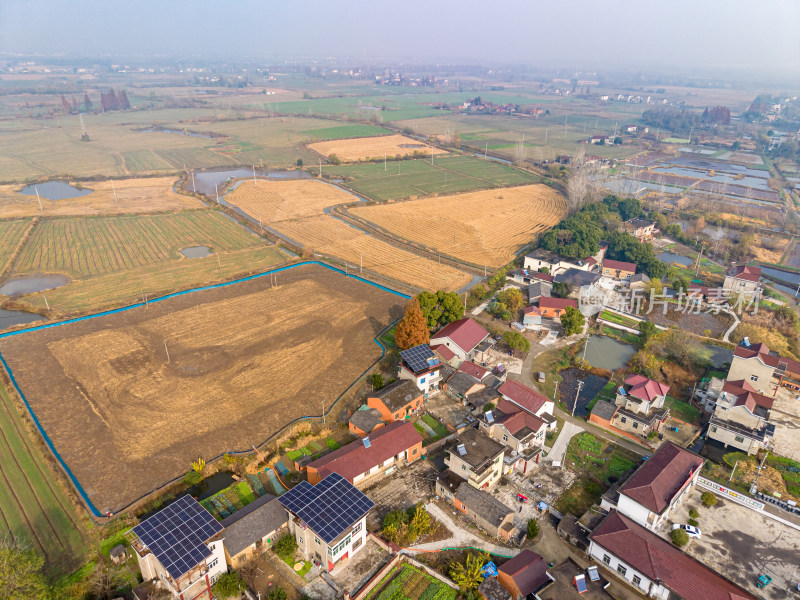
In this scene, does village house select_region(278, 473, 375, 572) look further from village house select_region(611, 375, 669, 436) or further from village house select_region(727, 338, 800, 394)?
village house select_region(727, 338, 800, 394)

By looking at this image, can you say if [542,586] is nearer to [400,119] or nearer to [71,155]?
[71,155]

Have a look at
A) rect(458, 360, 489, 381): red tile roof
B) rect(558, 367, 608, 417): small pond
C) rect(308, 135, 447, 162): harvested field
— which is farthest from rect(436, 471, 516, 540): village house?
rect(308, 135, 447, 162): harvested field

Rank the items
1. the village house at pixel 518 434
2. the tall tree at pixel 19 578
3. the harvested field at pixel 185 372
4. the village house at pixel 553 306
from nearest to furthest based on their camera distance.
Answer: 1. the tall tree at pixel 19 578
2. the village house at pixel 518 434
3. the harvested field at pixel 185 372
4. the village house at pixel 553 306

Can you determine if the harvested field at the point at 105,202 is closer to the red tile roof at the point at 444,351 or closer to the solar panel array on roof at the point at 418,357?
the red tile roof at the point at 444,351

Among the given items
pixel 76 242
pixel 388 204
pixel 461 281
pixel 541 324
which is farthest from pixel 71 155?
pixel 541 324

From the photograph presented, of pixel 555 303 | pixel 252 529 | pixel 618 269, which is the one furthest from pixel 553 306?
pixel 252 529

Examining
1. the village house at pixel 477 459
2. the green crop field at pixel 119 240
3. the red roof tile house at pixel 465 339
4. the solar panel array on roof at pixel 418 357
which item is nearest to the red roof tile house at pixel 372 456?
the village house at pixel 477 459

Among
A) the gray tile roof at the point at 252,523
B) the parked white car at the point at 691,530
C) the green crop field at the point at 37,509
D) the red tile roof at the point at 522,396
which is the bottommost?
the green crop field at the point at 37,509

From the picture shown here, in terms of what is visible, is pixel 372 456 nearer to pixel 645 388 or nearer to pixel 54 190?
pixel 645 388
